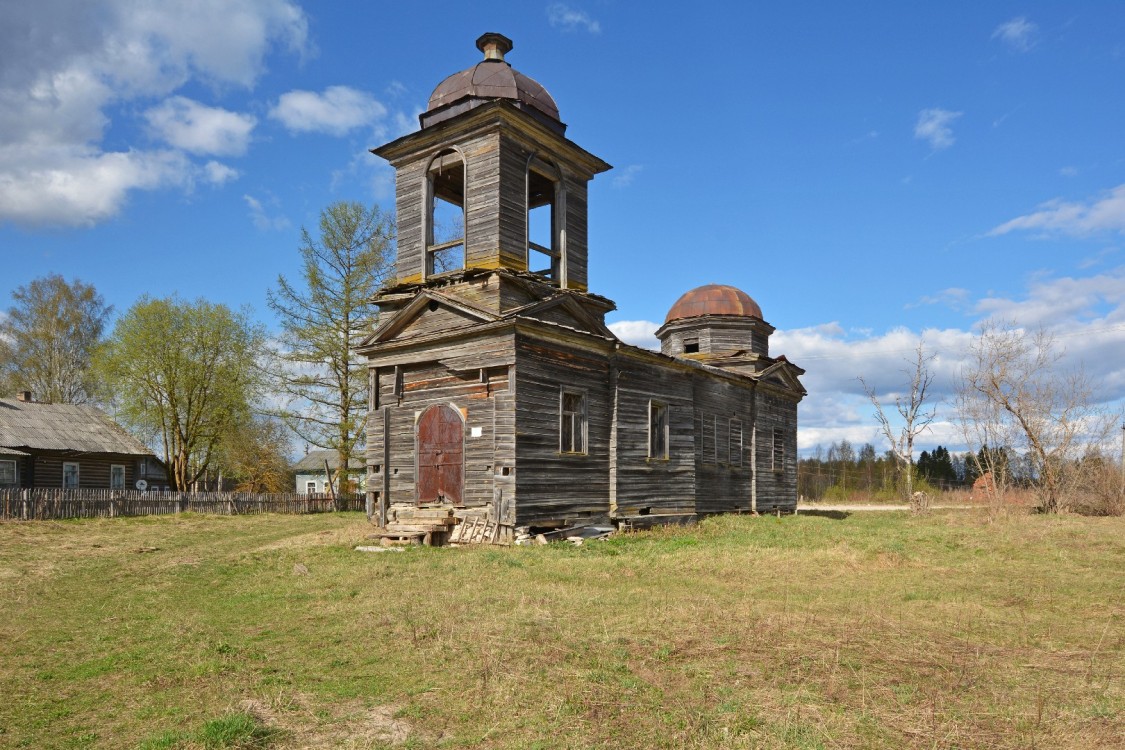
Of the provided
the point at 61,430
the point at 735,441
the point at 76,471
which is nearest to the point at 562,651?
the point at 735,441

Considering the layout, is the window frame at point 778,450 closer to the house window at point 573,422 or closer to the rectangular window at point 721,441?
the rectangular window at point 721,441

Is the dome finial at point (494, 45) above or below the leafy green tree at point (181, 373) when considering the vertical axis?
above

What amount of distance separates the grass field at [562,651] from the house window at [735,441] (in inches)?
507

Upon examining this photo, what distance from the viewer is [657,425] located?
23.3 metres

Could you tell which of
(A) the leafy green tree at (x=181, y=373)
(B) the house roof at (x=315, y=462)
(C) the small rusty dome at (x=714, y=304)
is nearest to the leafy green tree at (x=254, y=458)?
(A) the leafy green tree at (x=181, y=373)

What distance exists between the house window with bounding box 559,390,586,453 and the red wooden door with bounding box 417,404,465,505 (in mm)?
2565

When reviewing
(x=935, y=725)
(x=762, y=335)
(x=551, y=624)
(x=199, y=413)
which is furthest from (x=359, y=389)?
(x=935, y=725)

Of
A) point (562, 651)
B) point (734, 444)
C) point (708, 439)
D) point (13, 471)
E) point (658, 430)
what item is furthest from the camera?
point (13, 471)

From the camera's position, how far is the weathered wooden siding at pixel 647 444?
21000 millimetres

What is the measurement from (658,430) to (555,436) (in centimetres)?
566

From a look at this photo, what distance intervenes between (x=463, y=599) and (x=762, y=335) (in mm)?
25677

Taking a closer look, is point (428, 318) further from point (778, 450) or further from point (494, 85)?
point (778, 450)

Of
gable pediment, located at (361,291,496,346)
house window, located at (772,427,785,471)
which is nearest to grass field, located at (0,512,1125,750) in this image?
gable pediment, located at (361,291,496,346)

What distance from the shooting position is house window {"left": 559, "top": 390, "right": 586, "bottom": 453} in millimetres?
19203
